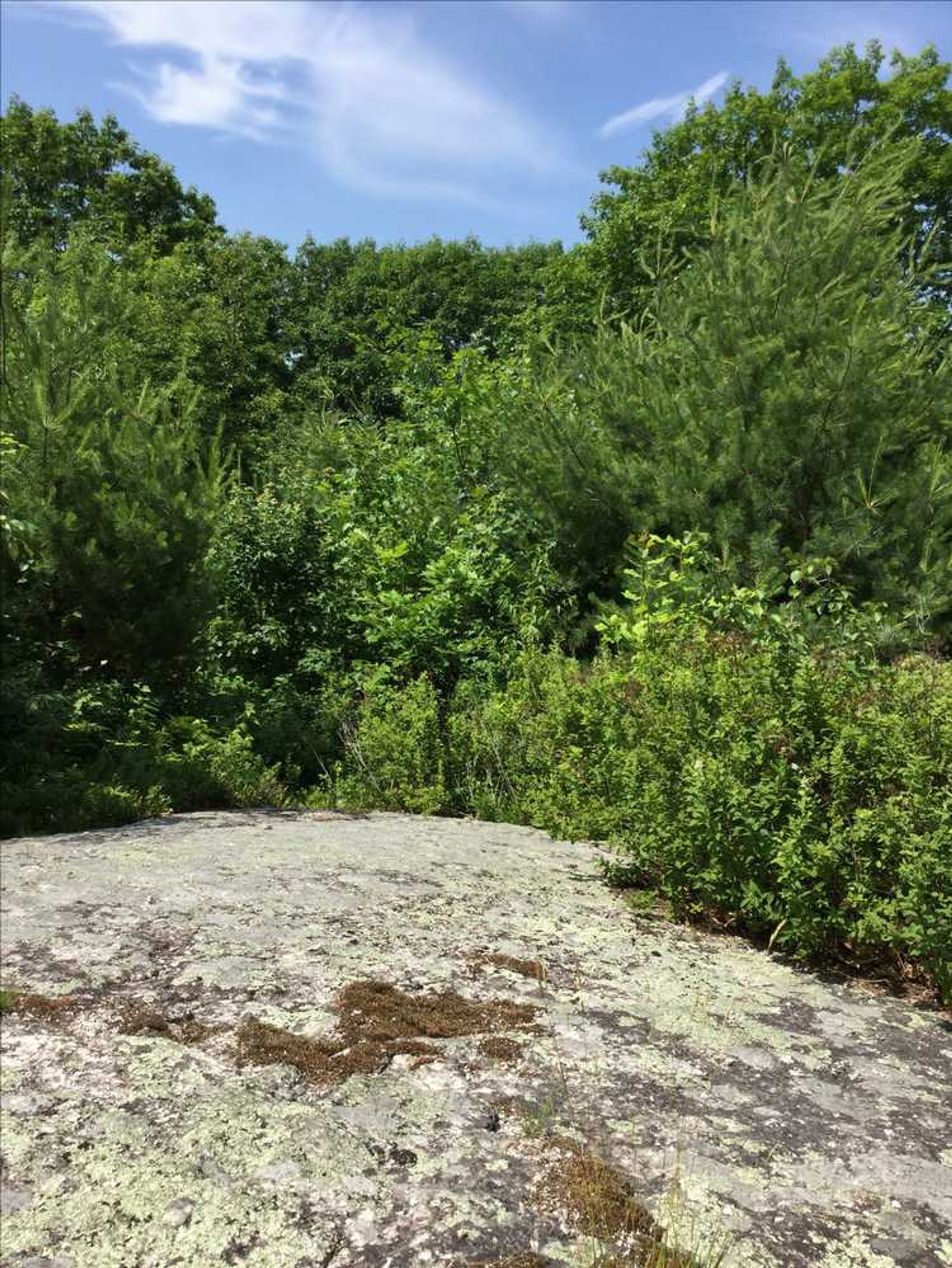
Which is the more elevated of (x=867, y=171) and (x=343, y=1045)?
(x=867, y=171)

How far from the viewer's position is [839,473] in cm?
824

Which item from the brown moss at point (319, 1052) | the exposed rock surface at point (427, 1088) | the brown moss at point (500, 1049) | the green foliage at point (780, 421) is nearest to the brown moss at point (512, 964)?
the exposed rock surface at point (427, 1088)

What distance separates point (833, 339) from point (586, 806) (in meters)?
5.05

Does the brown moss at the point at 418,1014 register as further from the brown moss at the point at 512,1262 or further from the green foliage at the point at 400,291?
the green foliage at the point at 400,291

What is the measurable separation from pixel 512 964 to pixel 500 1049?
596 millimetres

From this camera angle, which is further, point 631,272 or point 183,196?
point 183,196

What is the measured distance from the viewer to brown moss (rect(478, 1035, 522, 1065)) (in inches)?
96.7

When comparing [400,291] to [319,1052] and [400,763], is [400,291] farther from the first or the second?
[319,1052]

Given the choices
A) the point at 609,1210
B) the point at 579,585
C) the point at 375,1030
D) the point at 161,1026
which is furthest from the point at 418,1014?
the point at 579,585

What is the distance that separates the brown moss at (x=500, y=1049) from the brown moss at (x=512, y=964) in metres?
0.44

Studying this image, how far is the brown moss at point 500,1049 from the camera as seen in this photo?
8.06 feet

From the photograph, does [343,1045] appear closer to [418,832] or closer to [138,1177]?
[138,1177]

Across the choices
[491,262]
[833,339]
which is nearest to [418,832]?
[833,339]

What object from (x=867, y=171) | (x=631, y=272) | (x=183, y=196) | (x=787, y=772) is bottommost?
(x=787, y=772)
